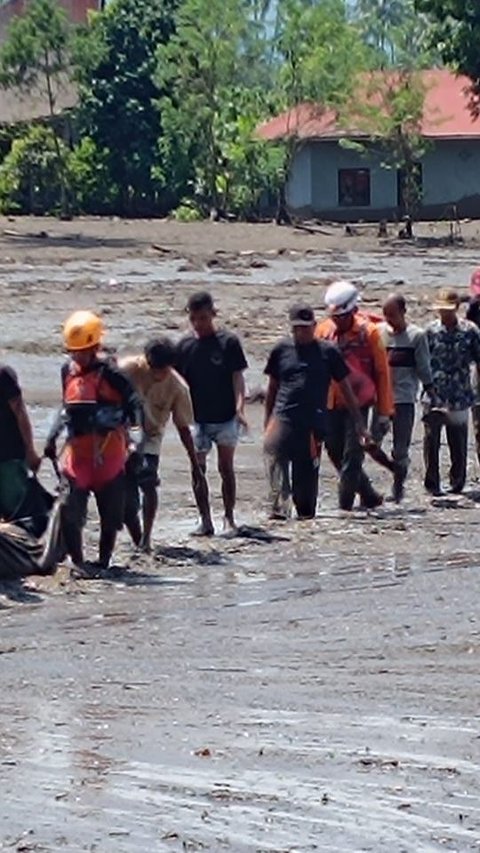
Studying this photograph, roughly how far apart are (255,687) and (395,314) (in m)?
6.39

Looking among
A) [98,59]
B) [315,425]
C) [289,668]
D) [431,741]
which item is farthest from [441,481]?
[98,59]

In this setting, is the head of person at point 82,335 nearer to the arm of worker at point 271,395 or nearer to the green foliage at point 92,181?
the arm of worker at point 271,395

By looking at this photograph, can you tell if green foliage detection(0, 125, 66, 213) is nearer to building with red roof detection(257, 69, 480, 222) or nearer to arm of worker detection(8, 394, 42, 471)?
building with red roof detection(257, 69, 480, 222)

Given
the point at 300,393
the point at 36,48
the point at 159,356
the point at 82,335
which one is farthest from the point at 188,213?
the point at 82,335

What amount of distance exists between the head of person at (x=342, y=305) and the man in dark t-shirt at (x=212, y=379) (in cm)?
93

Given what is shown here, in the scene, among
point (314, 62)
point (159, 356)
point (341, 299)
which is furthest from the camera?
point (314, 62)

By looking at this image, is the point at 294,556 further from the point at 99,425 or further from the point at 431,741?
the point at 431,741

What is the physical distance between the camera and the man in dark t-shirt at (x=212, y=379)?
14055 mm

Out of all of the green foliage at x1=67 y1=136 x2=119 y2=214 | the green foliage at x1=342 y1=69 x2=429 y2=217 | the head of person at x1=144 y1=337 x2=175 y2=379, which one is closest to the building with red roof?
the green foliage at x1=342 y1=69 x2=429 y2=217

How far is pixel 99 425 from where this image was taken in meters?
12.6

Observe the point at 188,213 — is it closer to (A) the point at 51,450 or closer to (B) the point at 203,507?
(B) the point at 203,507

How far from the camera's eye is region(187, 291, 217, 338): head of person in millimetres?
13898

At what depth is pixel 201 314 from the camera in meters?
14.0

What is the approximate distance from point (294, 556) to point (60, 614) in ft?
7.85
